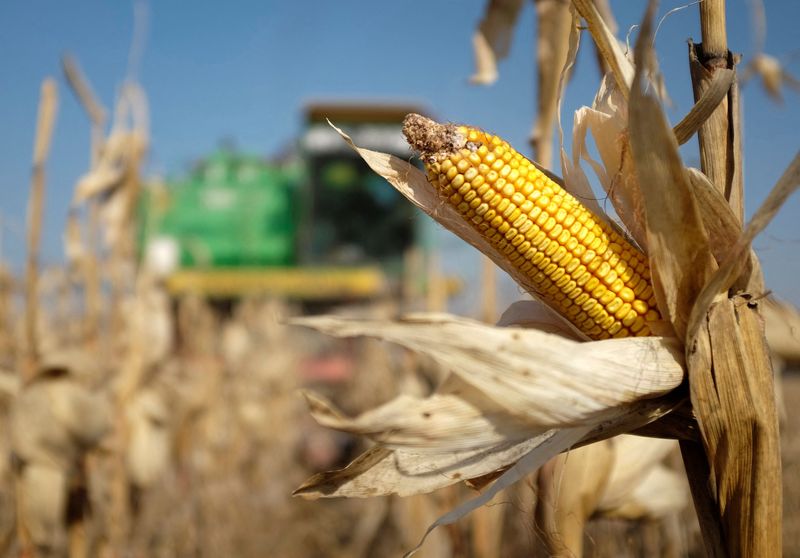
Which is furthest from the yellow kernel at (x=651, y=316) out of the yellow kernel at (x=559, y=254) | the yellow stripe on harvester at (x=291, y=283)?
the yellow stripe on harvester at (x=291, y=283)

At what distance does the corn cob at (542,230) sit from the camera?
2.32ft

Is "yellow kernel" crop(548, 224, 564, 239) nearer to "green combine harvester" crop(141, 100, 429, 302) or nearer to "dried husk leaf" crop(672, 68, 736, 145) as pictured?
"dried husk leaf" crop(672, 68, 736, 145)

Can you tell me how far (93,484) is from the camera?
2.48 metres

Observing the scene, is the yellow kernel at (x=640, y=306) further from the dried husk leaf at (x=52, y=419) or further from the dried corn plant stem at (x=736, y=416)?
the dried husk leaf at (x=52, y=419)

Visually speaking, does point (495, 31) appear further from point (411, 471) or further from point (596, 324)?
point (411, 471)

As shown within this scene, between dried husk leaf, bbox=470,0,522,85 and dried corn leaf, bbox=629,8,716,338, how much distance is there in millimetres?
901

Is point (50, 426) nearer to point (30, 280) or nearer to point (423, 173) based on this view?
point (30, 280)

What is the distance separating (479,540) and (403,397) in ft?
4.95

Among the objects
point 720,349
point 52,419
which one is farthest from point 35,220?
point 720,349

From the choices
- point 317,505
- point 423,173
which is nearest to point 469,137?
point 423,173

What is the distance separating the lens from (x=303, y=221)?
429 inches

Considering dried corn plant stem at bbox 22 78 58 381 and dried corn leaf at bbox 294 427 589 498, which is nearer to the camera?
dried corn leaf at bbox 294 427 589 498

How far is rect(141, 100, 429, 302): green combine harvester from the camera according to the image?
10.1m

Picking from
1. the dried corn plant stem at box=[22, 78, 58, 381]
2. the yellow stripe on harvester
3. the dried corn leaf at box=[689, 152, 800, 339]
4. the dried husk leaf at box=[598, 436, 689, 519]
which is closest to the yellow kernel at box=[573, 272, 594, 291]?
the dried corn leaf at box=[689, 152, 800, 339]
